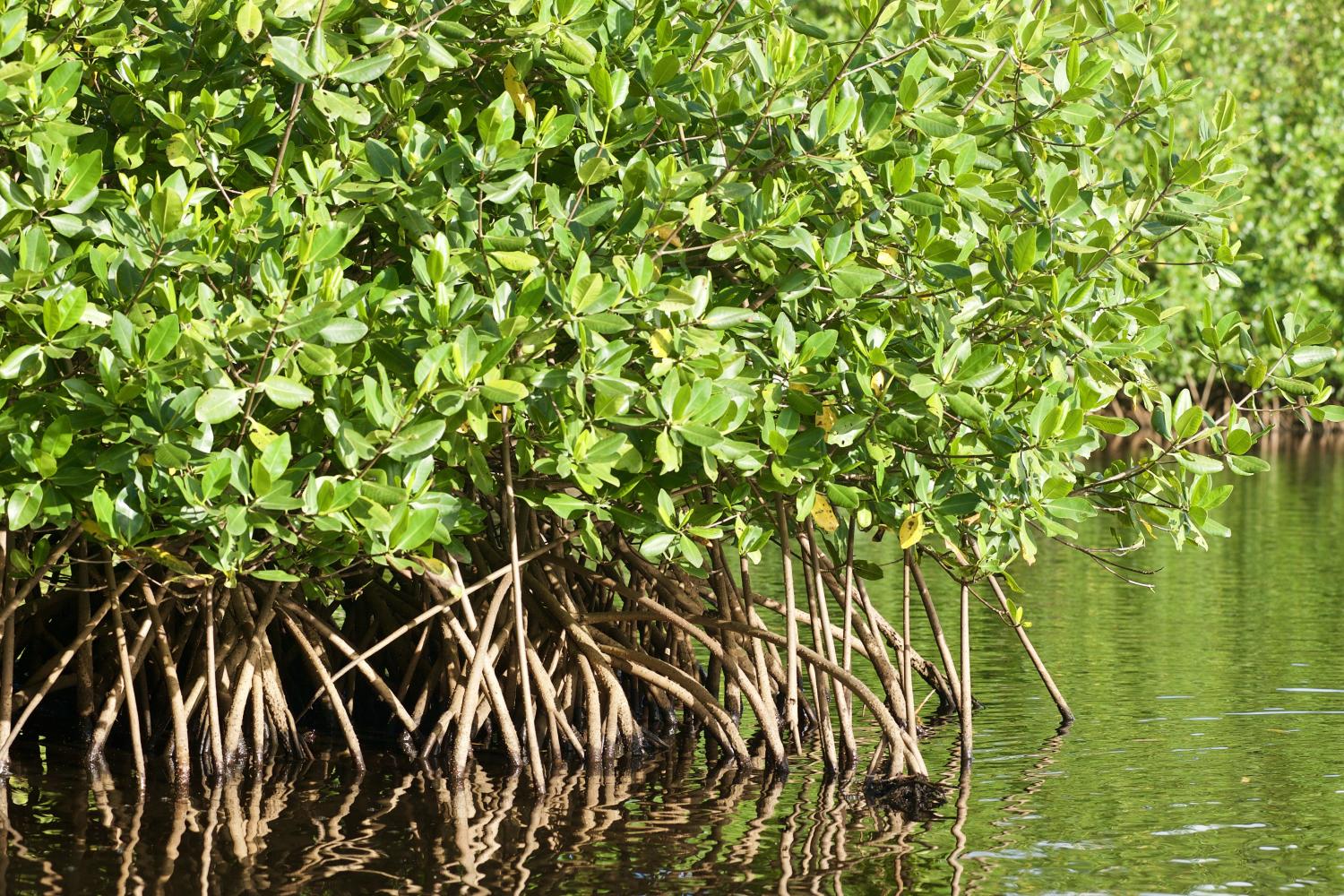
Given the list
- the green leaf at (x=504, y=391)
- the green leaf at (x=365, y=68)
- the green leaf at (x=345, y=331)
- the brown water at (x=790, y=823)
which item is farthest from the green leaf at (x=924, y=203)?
the brown water at (x=790, y=823)

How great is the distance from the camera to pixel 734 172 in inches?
241

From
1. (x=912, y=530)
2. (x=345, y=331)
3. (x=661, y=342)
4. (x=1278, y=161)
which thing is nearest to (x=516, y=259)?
(x=661, y=342)

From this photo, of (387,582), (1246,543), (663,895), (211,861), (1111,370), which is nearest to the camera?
(663,895)

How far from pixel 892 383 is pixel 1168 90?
1584 millimetres

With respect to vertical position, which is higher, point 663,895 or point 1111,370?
point 1111,370

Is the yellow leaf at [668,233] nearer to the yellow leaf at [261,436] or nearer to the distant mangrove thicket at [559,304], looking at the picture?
the distant mangrove thicket at [559,304]

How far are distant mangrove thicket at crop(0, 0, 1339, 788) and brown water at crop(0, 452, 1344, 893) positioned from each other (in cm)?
33

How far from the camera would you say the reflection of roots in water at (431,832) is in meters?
5.71

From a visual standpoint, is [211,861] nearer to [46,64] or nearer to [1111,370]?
[46,64]

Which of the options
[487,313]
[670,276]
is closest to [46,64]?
[487,313]

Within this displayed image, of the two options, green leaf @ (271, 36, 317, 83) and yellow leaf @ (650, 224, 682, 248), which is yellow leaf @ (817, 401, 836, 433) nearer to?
yellow leaf @ (650, 224, 682, 248)

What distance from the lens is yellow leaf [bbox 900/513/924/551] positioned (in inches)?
247

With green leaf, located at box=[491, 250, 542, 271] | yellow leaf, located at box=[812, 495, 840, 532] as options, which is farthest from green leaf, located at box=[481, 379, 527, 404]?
yellow leaf, located at box=[812, 495, 840, 532]

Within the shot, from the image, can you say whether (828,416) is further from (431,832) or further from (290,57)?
(290,57)
